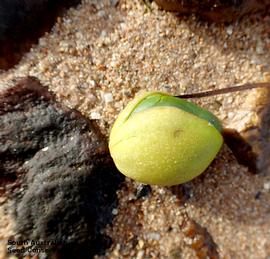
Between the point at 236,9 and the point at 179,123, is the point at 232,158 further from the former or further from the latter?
the point at 236,9

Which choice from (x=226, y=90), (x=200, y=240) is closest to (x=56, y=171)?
(x=200, y=240)

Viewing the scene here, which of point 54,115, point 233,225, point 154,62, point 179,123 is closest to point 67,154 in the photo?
point 54,115

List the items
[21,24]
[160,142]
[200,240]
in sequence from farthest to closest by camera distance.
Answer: [21,24], [200,240], [160,142]

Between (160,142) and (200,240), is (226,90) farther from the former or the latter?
(200,240)

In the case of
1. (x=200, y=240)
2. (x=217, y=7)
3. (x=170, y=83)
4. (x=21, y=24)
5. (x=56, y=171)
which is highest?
(x=21, y=24)

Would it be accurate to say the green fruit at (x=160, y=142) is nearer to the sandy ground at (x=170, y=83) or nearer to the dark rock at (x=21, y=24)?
the sandy ground at (x=170, y=83)

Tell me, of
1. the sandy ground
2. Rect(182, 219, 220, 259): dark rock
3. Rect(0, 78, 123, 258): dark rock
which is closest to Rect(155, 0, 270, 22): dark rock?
the sandy ground
